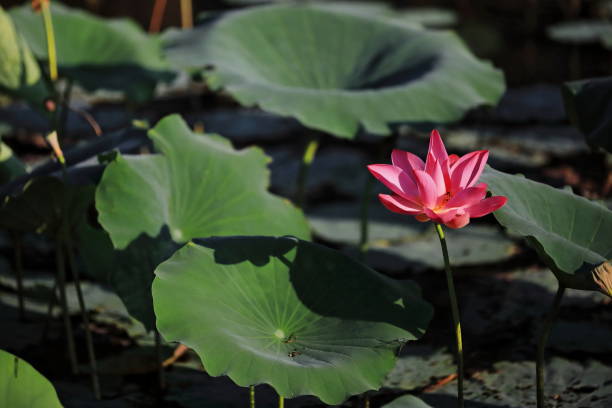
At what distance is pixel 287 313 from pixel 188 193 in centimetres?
40

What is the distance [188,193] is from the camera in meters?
1.66

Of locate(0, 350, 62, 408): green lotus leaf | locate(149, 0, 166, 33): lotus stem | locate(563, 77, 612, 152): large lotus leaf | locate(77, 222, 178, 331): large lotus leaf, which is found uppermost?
locate(563, 77, 612, 152): large lotus leaf

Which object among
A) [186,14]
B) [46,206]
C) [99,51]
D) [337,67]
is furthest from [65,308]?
[186,14]

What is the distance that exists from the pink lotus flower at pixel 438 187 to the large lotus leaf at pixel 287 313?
0.80 feet

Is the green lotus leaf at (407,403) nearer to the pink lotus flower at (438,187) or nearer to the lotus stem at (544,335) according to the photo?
the lotus stem at (544,335)

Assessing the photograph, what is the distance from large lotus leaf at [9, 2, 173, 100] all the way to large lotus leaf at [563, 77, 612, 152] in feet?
5.07

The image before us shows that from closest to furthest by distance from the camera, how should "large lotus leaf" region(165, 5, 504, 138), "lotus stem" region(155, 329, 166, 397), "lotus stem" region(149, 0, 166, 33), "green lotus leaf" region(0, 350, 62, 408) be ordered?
"green lotus leaf" region(0, 350, 62, 408) < "lotus stem" region(155, 329, 166, 397) < "large lotus leaf" region(165, 5, 504, 138) < "lotus stem" region(149, 0, 166, 33)

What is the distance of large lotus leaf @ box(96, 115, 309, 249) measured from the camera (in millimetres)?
1523

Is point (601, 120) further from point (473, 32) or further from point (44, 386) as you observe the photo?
point (473, 32)

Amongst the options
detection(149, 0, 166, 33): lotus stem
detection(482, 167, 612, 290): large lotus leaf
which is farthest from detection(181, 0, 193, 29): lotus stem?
detection(482, 167, 612, 290): large lotus leaf

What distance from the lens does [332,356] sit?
127 centimetres

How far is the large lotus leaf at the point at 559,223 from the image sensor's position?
1249 mm

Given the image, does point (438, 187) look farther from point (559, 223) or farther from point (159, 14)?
point (159, 14)

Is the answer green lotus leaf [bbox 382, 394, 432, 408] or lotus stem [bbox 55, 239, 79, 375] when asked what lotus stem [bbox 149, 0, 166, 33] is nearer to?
lotus stem [bbox 55, 239, 79, 375]
